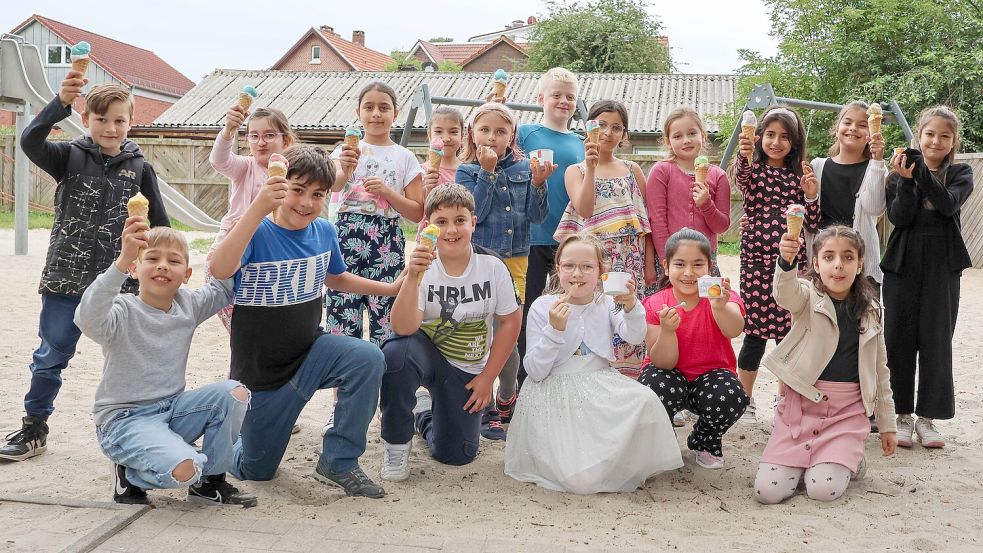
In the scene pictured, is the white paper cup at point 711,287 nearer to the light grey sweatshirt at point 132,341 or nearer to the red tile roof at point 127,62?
the light grey sweatshirt at point 132,341

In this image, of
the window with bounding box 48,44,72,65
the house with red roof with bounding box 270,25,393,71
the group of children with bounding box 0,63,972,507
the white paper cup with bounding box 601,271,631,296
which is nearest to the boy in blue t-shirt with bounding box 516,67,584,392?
the group of children with bounding box 0,63,972,507

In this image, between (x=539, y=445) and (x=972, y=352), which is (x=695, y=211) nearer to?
(x=539, y=445)

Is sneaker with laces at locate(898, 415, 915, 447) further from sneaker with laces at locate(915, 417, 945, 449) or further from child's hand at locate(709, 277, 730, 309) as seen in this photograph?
child's hand at locate(709, 277, 730, 309)

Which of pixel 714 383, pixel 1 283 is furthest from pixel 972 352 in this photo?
pixel 1 283

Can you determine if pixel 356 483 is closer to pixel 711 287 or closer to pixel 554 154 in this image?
pixel 711 287

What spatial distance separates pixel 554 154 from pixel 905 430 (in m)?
2.56

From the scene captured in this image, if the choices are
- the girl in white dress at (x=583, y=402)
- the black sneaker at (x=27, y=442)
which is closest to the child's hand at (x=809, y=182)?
the girl in white dress at (x=583, y=402)

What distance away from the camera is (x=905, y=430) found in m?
4.76

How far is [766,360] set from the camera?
4129 mm

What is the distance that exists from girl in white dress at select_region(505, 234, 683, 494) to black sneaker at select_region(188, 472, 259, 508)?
126cm

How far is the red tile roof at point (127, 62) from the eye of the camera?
42.9 meters

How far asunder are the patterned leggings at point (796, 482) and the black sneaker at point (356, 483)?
1724mm

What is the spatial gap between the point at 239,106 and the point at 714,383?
2.82 m

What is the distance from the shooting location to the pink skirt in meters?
3.93
